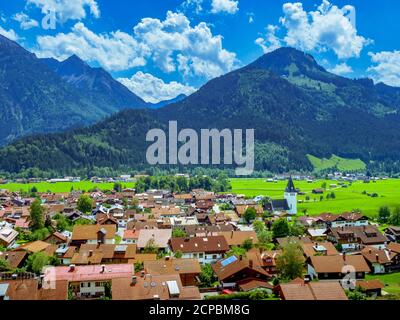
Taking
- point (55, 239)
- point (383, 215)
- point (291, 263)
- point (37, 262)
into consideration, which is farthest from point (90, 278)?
point (383, 215)

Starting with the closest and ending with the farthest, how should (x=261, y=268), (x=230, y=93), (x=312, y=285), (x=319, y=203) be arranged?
1. (x=312, y=285)
2. (x=261, y=268)
3. (x=319, y=203)
4. (x=230, y=93)

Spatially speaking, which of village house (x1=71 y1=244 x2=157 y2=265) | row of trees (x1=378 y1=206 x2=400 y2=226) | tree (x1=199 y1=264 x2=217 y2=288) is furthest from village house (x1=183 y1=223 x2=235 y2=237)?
row of trees (x1=378 y1=206 x2=400 y2=226)

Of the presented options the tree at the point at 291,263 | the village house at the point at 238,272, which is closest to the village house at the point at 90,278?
the village house at the point at 238,272

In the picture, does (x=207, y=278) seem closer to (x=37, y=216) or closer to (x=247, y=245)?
(x=247, y=245)

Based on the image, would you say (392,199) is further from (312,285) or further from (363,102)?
(363,102)
